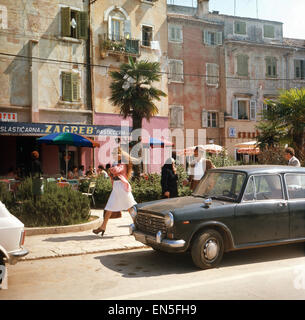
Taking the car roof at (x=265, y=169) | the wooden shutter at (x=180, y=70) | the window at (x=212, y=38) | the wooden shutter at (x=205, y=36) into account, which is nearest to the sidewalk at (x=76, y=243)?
the car roof at (x=265, y=169)

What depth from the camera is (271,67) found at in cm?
3528

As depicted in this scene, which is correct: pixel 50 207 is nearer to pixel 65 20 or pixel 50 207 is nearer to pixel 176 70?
pixel 65 20

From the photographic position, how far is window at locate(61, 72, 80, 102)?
25.3 metres

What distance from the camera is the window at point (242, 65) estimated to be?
33812 mm

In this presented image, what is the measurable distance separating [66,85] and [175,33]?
10.1 meters

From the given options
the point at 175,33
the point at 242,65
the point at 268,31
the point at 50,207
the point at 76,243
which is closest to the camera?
the point at 76,243

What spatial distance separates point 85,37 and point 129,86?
6.53 meters

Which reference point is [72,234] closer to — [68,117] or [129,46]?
[68,117]

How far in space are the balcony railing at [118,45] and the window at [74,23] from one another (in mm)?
1232

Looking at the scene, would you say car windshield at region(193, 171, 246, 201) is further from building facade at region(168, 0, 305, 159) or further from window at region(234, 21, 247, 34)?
window at region(234, 21, 247, 34)

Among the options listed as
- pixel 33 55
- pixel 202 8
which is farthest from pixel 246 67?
pixel 33 55

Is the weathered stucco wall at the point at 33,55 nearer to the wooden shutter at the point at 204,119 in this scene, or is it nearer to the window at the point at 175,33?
the window at the point at 175,33

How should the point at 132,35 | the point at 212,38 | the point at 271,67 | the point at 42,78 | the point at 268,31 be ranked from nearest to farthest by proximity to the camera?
the point at 42,78
the point at 132,35
the point at 212,38
the point at 271,67
the point at 268,31

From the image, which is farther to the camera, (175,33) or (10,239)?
(175,33)
